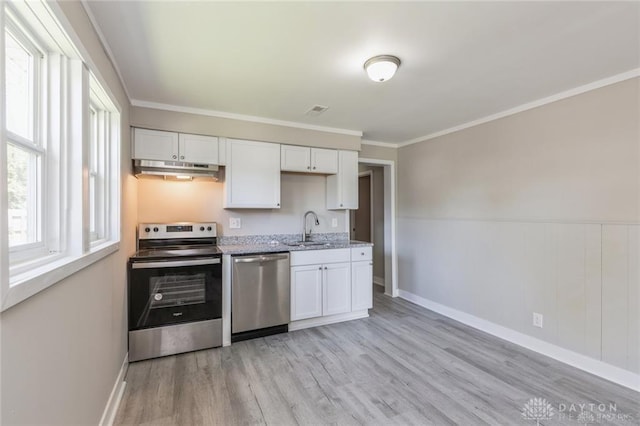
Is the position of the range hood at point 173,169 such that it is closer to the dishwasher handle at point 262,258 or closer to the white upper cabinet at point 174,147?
the white upper cabinet at point 174,147

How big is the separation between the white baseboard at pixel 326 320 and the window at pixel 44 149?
2.16 meters

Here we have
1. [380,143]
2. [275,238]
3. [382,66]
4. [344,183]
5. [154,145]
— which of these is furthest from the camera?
[380,143]

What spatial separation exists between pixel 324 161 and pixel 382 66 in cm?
179

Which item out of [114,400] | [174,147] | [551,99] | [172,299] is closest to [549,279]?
[551,99]

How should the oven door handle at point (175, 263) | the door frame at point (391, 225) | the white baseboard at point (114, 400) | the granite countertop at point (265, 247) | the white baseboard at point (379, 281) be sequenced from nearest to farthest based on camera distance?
1. the white baseboard at point (114, 400)
2. the oven door handle at point (175, 263)
3. the granite countertop at point (265, 247)
4. the door frame at point (391, 225)
5. the white baseboard at point (379, 281)

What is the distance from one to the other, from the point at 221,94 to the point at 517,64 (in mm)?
2429

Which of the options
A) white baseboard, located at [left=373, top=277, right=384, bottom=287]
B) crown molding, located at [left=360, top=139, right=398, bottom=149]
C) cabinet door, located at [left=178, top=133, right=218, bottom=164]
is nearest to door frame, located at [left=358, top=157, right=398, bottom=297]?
crown molding, located at [left=360, top=139, right=398, bottom=149]

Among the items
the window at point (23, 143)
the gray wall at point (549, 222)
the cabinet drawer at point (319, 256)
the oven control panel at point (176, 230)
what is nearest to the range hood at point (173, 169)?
the oven control panel at point (176, 230)

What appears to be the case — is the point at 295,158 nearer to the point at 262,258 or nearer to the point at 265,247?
the point at 265,247

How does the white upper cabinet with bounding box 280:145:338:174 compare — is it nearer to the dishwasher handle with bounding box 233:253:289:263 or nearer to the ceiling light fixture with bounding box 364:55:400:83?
the dishwasher handle with bounding box 233:253:289:263

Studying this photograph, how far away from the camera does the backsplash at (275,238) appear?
3.50 metres

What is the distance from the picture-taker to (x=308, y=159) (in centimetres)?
369

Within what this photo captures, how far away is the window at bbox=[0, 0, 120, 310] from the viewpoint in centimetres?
107

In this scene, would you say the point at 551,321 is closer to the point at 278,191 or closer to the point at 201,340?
the point at 278,191
